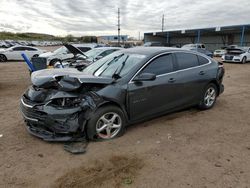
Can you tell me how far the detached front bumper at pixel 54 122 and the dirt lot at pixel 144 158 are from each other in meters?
0.22

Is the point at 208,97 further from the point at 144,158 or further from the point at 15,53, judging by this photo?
the point at 15,53

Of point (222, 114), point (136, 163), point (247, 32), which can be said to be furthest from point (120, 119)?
point (247, 32)

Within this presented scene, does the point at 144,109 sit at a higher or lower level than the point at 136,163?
higher

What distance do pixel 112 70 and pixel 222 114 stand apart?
9.71 ft

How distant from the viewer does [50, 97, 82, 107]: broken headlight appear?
3461 millimetres

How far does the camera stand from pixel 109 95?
143 inches

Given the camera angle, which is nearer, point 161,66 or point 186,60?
point 161,66

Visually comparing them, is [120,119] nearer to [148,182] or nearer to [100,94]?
[100,94]

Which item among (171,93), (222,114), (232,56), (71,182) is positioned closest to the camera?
A: (71,182)

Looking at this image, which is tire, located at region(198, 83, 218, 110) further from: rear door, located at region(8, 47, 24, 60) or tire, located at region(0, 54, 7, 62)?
tire, located at region(0, 54, 7, 62)

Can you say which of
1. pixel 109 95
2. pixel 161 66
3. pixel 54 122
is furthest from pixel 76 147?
pixel 161 66

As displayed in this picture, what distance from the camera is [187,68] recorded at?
488 cm

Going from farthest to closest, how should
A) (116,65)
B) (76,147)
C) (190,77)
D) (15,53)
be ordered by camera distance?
(15,53) < (190,77) < (116,65) < (76,147)

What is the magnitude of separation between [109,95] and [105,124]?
516mm
